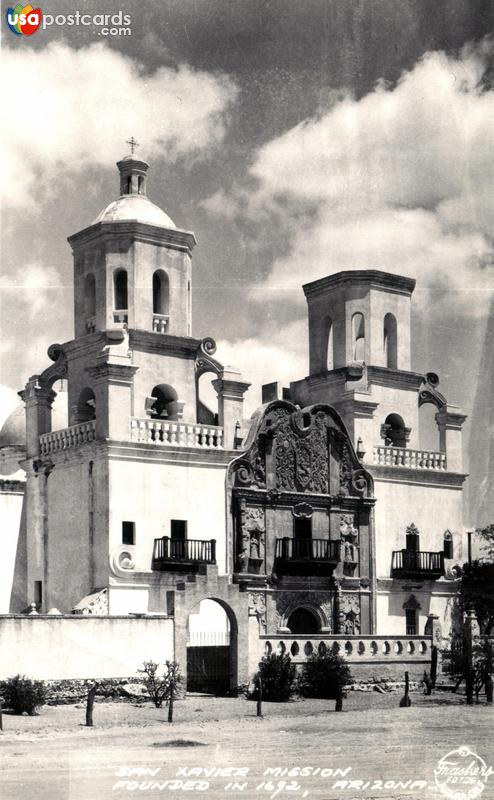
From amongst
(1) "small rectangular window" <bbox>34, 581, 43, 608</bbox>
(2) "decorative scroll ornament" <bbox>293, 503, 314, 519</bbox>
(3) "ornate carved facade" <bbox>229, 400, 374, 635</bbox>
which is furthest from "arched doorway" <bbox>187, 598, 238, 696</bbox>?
(2) "decorative scroll ornament" <bbox>293, 503, 314, 519</bbox>

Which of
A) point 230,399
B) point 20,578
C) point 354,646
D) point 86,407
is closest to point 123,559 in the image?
point 20,578

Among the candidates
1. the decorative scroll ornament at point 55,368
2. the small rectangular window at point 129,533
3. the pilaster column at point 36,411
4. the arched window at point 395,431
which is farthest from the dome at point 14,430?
the arched window at point 395,431

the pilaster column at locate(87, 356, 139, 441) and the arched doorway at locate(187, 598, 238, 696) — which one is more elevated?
the pilaster column at locate(87, 356, 139, 441)

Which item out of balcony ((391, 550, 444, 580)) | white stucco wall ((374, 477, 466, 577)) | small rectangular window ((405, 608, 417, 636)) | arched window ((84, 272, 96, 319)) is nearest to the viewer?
arched window ((84, 272, 96, 319))

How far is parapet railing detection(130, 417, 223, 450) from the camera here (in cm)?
3694

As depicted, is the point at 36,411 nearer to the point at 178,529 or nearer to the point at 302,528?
the point at 178,529

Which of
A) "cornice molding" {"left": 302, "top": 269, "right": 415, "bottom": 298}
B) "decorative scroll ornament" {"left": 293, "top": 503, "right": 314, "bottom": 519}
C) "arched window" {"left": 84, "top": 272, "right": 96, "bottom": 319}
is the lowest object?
"decorative scroll ornament" {"left": 293, "top": 503, "right": 314, "bottom": 519}

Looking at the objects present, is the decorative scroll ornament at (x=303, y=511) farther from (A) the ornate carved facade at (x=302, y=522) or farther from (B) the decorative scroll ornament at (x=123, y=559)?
(B) the decorative scroll ornament at (x=123, y=559)

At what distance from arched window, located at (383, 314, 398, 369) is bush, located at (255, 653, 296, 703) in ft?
43.6

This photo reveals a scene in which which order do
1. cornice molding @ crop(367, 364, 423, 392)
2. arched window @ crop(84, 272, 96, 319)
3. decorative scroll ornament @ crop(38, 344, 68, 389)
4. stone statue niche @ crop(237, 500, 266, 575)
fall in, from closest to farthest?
1. stone statue niche @ crop(237, 500, 266, 575)
2. decorative scroll ornament @ crop(38, 344, 68, 389)
3. arched window @ crop(84, 272, 96, 319)
4. cornice molding @ crop(367, 364, 423, 392)

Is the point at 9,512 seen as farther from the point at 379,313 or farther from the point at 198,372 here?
the point at 379,313

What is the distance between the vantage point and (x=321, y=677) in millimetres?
33531

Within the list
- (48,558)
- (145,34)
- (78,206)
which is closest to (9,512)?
(48,558)

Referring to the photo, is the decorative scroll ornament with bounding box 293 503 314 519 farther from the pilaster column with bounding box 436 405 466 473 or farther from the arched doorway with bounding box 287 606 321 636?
the pilaster column with bounding box 436 405 466 473
